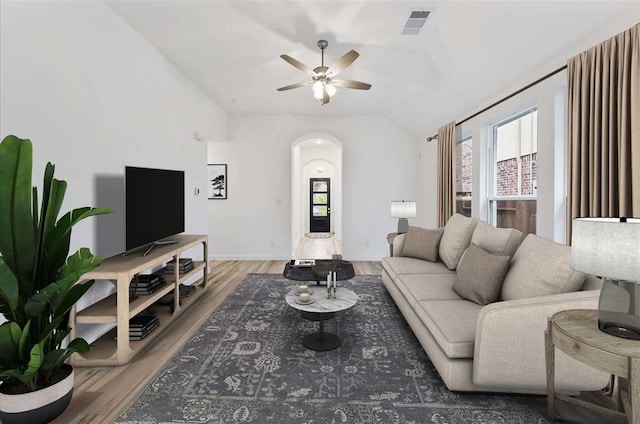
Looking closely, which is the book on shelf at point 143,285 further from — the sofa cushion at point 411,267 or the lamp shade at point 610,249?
the lamp shade at point 610,249

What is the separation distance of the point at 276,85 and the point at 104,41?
2214 millimetres

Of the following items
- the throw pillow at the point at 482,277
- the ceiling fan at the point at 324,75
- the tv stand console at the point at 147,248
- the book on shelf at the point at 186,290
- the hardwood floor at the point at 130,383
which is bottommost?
the hardwood floor at the point at 130,383

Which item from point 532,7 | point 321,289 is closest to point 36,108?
point 321,289

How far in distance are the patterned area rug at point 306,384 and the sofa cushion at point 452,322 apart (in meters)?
0.31

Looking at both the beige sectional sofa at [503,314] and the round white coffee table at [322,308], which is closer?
the beige sectional sofa at [503,314]

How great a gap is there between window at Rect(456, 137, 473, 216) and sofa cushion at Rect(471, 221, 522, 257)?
1.96 metres

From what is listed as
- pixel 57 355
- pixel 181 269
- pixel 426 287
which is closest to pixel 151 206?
pixel 181 269

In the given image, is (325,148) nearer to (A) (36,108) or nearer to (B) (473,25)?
(B) (473,25)

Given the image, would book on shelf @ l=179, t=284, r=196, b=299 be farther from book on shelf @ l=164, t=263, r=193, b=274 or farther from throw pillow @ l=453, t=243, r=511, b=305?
throw pillow @ l=453, t=243, r=511, b=305

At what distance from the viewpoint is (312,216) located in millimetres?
12695

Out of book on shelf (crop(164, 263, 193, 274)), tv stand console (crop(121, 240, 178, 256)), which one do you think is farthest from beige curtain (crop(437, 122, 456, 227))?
tv stand console (crop(121, 240, 178, 256))

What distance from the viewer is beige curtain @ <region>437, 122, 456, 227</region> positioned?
4793mm

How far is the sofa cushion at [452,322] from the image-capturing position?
6.19 ft

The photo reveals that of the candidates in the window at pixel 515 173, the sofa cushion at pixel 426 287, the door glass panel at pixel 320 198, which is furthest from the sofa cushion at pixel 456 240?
the door glass panel at pixel 320 198
